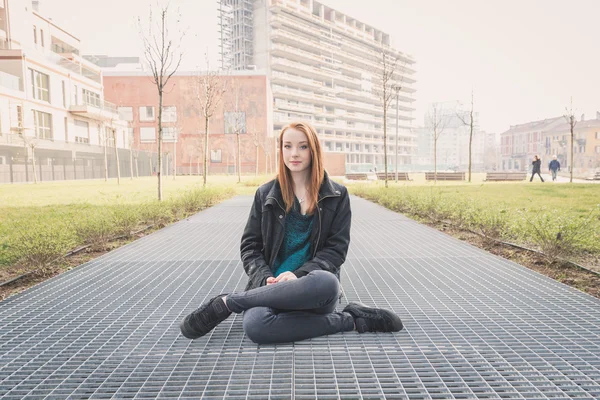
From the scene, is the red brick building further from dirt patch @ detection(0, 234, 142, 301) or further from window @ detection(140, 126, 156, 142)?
dirt patch @ detection(0, 234, 142, 301)

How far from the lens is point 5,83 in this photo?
24.2m

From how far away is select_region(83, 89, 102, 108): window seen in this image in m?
34.8

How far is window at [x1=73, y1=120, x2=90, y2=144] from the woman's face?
34.8 metres

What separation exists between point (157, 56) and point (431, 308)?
440 inches

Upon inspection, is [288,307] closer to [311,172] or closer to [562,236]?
[311,172]

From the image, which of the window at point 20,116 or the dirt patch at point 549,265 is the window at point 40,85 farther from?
the dirt patch at point 549,265

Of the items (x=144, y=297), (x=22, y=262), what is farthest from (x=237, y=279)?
(x=22, y=262)

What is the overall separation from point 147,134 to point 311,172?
173 ft

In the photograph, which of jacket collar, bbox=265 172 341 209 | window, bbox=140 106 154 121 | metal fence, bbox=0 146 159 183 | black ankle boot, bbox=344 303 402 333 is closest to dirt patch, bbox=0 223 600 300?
black ankle boot, bbox=344 303 402 333

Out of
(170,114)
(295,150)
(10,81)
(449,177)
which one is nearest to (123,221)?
(295,150)

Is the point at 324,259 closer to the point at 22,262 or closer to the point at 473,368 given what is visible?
the point at 473,368

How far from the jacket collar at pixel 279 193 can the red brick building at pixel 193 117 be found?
46.2 m

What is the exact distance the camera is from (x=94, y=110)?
113ft

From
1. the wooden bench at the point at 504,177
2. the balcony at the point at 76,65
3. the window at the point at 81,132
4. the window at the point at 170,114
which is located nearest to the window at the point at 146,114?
the window at the point at 170,114
